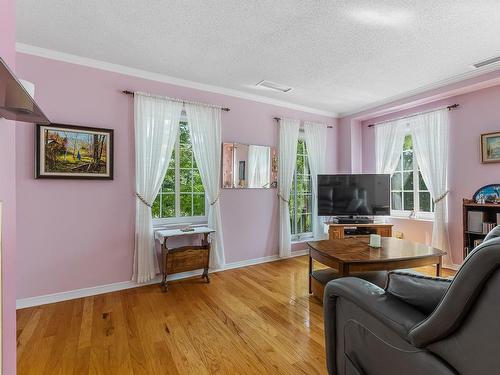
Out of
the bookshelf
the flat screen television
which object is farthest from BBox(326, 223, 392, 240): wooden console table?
the bookshelf

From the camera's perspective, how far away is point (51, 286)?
8.64 feet

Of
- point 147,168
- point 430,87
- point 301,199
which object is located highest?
point 430,87

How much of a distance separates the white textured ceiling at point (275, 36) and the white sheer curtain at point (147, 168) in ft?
1.61

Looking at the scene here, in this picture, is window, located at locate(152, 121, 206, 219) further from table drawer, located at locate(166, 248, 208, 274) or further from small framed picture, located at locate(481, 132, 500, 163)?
small framed picture, located at locate(481, 132, 500, 163)

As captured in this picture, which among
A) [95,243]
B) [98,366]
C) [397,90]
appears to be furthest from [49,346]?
[397,90]

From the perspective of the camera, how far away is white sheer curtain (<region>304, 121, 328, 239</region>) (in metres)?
4.50

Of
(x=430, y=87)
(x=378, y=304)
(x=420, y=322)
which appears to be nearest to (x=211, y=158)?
(x=378, y=304)

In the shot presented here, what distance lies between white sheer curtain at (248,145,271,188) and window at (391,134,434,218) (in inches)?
86.5

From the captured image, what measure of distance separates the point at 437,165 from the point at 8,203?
4494 millimetres

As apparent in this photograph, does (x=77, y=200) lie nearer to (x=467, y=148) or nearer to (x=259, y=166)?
(x=259, y=166)

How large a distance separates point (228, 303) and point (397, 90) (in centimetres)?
365

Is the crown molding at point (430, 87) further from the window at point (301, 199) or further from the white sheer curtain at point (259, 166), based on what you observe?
the white sheer curtain at point (259, 166)

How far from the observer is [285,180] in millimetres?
4148

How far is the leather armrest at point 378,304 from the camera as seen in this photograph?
95 centimetres
